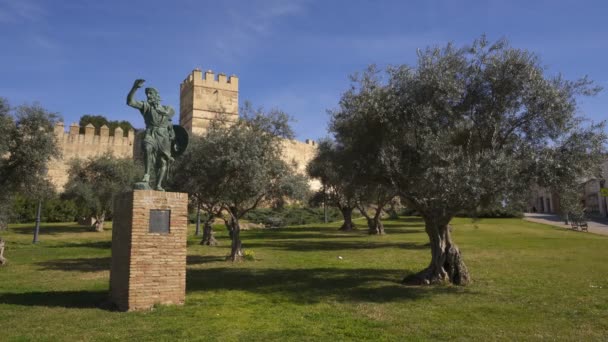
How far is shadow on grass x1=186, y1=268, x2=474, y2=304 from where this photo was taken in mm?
10359

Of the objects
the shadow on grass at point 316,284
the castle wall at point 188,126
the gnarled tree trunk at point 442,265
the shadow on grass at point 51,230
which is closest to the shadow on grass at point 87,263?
the shadow on grass at point 316,284

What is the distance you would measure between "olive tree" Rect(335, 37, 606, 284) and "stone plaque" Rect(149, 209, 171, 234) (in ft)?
16.3

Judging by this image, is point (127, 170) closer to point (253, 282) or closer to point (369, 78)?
point (253, 282)

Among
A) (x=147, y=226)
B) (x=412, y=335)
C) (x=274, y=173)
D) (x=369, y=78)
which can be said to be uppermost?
(x=369, y=78)

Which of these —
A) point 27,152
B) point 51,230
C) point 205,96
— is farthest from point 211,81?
point 27,152

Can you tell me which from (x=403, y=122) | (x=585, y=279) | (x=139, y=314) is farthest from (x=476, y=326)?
(x=585, y=279)

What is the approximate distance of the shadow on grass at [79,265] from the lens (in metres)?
15.3

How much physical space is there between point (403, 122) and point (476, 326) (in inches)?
200

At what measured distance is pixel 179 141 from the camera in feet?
33.9

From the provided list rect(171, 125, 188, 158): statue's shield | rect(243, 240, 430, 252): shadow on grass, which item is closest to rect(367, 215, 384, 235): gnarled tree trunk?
rect(243, 240, 430, 252): shadow on grass

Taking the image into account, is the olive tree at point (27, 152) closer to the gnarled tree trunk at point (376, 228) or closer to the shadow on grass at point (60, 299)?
the shadow on grass at point (60, 299)

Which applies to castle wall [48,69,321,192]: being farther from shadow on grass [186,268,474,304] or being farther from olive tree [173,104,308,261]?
shadow on grass [186,268,474,304]

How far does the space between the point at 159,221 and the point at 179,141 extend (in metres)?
2.18

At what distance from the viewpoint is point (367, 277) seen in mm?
13289
